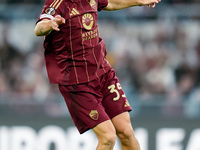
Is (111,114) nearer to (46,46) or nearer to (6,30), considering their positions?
(46,46)

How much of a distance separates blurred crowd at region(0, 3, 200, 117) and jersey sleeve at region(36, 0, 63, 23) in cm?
390

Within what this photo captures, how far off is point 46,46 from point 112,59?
168 inches

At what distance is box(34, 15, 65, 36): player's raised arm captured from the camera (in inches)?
193

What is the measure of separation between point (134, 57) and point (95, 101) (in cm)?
432

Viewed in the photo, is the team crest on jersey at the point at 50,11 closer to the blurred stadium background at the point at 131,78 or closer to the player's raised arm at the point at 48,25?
the player's raised arm at the point at 48,25

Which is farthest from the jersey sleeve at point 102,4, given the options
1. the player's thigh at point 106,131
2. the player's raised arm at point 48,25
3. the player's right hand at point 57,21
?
the player's thigh at point 106,131

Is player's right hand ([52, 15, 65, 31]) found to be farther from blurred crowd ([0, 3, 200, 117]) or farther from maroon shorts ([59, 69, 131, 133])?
blurred crowd ([0, 3, 200, 117])

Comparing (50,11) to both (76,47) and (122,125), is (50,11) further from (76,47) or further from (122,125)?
(122,125)

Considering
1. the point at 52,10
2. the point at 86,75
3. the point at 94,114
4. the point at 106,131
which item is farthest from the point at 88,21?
the point at 106,131

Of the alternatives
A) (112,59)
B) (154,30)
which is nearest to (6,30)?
(112,59)

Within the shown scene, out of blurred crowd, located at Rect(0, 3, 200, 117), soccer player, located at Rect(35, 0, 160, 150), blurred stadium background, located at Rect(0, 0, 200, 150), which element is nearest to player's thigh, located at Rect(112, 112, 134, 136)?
soccer player, located at Rect(35, 0, 160, 150)

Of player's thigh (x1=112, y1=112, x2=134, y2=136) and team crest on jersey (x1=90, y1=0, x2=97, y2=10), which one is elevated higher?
team crest on jersey (x1=90, y1=0, x2=97, y2=10)

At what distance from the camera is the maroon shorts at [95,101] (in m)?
5.50

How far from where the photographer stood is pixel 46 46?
552 centimetres
